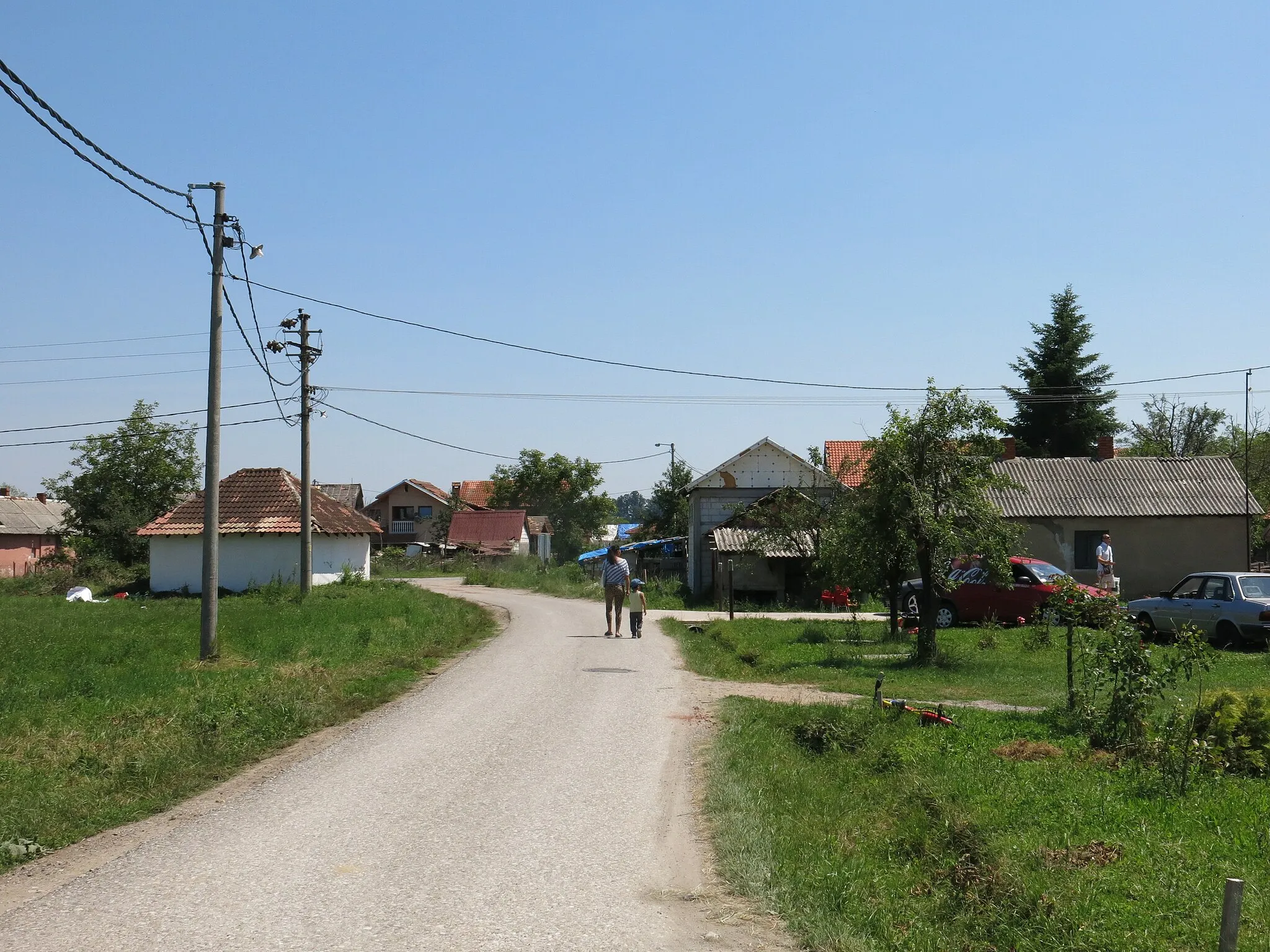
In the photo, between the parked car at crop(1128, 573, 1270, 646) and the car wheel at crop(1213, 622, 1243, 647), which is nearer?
the parked car at crop(1128, 573, 1270, 646)

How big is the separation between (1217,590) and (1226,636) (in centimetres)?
88

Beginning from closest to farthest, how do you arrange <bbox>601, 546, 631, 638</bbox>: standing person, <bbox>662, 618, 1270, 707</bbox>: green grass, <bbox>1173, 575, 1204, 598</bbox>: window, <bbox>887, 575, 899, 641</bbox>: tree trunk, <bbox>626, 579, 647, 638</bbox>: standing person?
<bbox>662, 618, 1270, 707</bbox>: green grass < <bbox>1173, 575, 1204, 598</bbox>: window < <bbox>887, 575, 899, 641</bbox>: tree trunk < <bbox>601, 546, 631, 638</bbox>: standing person < <bbox>626, 579, 647, 638</bbox>: standing person

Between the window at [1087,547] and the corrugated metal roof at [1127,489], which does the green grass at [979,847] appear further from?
the window at [1087,547]

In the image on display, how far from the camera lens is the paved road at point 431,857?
5.54m

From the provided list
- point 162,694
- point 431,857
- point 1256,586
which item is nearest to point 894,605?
point 1256,586

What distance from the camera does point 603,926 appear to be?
5.68m

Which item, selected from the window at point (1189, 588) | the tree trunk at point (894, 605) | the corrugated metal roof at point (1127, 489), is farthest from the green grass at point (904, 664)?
the corrugated metal roof at point (1127, 489)

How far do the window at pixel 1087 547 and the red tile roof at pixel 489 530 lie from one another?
158ft

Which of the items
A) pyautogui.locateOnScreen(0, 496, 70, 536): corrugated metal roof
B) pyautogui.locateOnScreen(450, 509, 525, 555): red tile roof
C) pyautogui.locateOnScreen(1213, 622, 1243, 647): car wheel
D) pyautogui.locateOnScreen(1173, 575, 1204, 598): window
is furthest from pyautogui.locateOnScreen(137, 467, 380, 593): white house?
pyautogui.locateOnScreen(450, 509, 525, 555): red tile roof

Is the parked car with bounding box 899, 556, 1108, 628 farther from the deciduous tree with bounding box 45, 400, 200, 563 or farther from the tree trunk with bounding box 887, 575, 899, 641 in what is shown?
the deciduous tree with bounding box 45, 400, 200, 563

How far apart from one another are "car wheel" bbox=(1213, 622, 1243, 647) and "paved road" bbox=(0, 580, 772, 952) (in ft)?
39.7

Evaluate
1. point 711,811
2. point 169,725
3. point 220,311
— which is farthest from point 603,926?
point 220,311

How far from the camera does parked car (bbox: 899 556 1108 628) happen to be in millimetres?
23547

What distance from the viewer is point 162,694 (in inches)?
501
